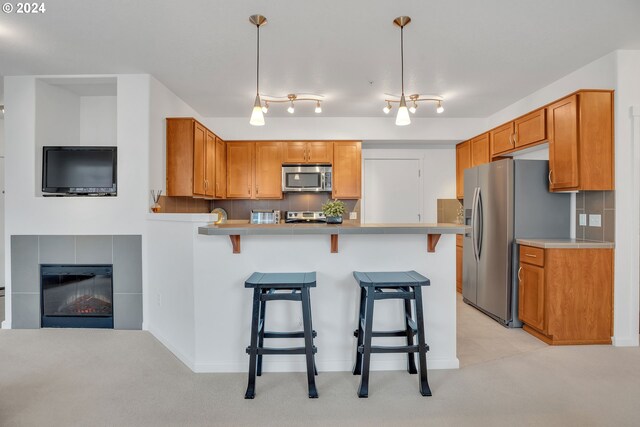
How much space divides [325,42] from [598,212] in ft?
9.35

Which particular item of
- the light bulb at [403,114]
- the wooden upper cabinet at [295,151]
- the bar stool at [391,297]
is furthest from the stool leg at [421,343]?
the wooden upper cabinet at [295,151]

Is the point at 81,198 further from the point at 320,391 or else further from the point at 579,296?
the point at 579,296

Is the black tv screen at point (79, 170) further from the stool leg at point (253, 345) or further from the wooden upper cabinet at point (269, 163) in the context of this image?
the stool leg at point (253, 345)

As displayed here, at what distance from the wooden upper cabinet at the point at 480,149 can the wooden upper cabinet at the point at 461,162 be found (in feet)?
0.32

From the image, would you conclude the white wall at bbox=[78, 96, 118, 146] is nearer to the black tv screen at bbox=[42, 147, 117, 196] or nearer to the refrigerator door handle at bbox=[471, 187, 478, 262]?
the black tv screen at bbox=[42, 147, 117, 196]

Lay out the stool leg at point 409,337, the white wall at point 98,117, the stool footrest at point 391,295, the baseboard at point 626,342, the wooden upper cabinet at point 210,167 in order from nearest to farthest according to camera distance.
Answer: the stool footrest at point 391,295 < the stool leg at point 409,337 < the baseboard at point 626,342 < the white wall at point 98,117 < the wooden upper cabinet at point 210,167

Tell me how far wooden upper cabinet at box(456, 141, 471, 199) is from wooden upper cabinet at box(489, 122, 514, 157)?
56 cm

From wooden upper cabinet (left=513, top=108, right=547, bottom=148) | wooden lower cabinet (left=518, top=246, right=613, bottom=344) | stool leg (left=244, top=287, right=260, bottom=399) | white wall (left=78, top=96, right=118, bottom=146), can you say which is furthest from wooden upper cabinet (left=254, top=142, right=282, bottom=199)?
wooden lower cabinet (left=518, top=246, right=613, bottom=344)

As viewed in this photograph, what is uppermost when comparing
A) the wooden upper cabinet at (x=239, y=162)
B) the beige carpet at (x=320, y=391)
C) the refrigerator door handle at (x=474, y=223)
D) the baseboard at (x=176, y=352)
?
the wooden upper cabinet at (x=239, y=162)

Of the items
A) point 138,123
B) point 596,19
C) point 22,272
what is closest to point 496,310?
point 596,19

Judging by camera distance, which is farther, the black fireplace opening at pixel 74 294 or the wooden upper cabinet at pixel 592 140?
the black fireplace opening at pixel 74 294

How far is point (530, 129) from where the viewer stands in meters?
3.48

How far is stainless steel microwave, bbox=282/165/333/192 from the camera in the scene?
186 inches

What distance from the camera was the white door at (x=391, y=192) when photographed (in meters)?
5.21
